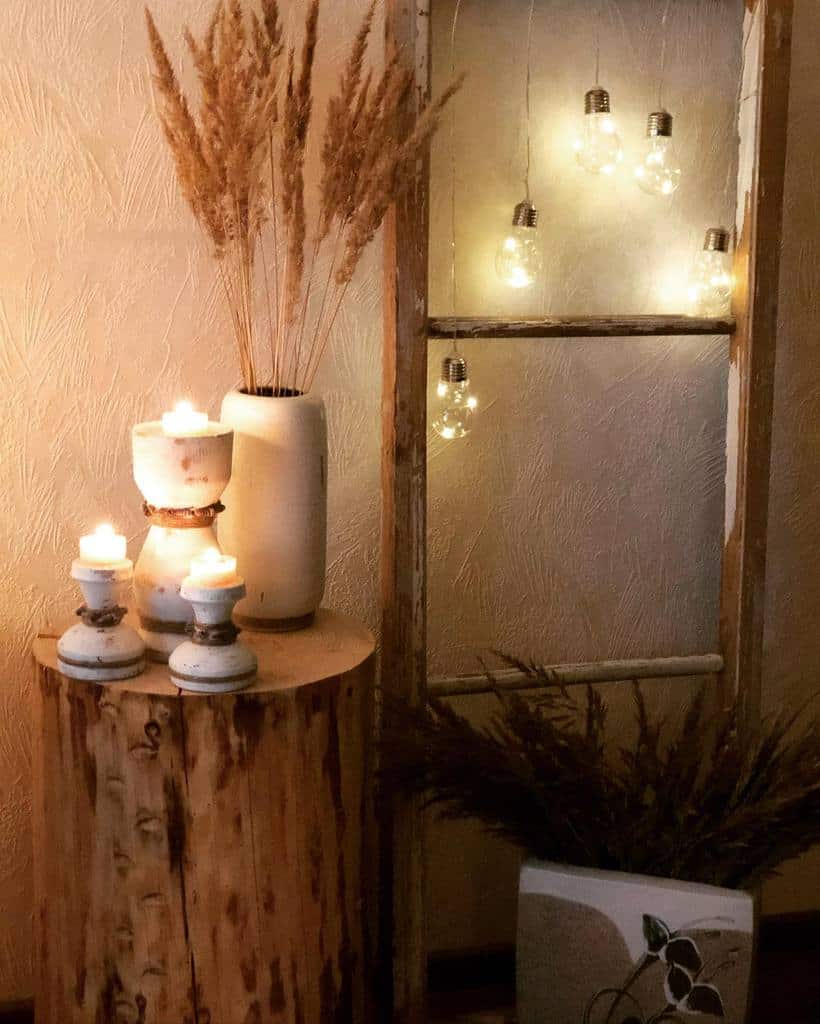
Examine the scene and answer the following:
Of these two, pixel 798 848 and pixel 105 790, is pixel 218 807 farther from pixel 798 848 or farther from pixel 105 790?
pixel 798 848

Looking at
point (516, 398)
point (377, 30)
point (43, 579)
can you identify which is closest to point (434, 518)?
point (516, 398)

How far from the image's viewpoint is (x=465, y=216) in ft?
6.59

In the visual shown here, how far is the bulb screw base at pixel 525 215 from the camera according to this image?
1969 mm

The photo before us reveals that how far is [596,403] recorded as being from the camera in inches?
84.4

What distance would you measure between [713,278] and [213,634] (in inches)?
37.6

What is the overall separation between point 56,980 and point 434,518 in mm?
839

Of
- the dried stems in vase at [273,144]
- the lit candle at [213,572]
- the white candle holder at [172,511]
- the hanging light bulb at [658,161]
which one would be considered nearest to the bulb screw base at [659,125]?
the hanging light bulb at [658,161]

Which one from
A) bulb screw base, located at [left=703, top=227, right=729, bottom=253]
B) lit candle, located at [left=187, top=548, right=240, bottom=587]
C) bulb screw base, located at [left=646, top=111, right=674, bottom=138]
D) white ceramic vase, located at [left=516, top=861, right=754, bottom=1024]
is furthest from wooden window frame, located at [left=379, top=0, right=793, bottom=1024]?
lit candle, located at [left=187, top=548, right=240, bottom=587]

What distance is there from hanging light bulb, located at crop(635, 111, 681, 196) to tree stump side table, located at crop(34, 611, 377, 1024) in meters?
0.85

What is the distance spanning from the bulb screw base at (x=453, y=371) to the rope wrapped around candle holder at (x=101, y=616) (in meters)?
0.58

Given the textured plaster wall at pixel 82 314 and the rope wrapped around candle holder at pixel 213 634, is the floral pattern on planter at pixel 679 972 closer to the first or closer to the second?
the rope wrapped around candle holder at pixel 213 634

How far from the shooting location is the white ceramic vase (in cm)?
184

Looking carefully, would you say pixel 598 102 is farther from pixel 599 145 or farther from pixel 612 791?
pixel 612 791

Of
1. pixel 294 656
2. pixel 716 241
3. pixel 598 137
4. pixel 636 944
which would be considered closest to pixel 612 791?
pixel 636 944
